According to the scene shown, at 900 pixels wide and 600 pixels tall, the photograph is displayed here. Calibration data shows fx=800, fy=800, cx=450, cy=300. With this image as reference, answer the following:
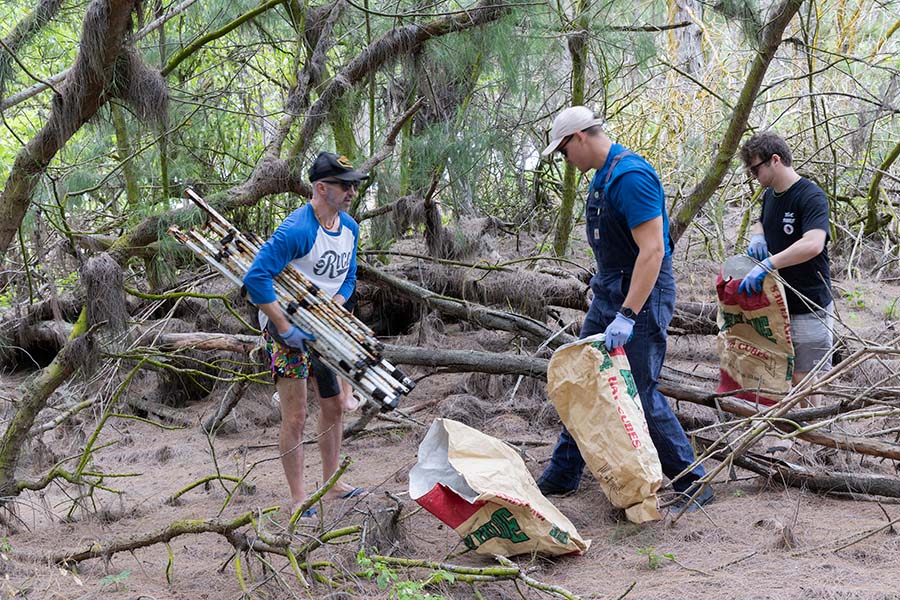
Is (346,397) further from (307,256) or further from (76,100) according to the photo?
(76,100)

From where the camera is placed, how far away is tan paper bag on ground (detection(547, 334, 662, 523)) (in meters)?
3.04

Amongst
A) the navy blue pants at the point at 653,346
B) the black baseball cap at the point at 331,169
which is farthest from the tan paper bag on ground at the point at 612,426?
the black baseball cap at the point at 331,169

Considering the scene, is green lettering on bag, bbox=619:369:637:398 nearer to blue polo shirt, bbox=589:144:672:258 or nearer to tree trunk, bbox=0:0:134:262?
blue polo shirt, bbox=589:144:672:258

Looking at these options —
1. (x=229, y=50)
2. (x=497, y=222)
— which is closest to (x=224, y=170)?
(x=229, y=50)

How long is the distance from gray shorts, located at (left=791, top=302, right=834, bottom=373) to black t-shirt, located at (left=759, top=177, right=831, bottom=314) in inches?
2.0

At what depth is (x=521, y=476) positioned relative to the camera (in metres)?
3.04

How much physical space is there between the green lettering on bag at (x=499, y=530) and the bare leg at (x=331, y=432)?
3.18 ft

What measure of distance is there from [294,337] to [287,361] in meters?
0.21

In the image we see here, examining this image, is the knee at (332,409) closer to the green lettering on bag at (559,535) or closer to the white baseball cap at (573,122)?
the green lettering on bag at (559,535)

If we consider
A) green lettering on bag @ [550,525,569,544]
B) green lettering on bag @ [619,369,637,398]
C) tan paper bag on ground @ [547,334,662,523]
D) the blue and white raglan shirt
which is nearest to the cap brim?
the blue and white raglan shirt

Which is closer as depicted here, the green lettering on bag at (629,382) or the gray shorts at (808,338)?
the green lettering on bag at (629,382)

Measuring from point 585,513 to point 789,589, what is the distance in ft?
3.41

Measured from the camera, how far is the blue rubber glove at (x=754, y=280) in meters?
3.70

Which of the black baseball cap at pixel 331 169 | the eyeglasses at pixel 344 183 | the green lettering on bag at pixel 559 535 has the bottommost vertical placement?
the green lettering on bag at pixel 559 535
